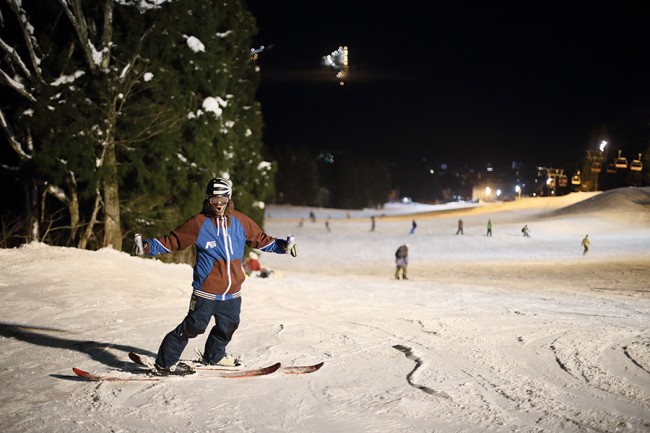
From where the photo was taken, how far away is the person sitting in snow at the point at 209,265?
464 centimetres

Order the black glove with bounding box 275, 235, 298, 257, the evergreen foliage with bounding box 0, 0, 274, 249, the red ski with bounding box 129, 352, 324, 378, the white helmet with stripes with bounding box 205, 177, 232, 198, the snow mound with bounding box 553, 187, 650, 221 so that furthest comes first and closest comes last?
→ the snow mound with bounding box 553, 187, 650, 221 → the evergreen foliage with bounding box 0, 0, 274, 249 → the black glove with bounding box 275, 235, 298, 257 → the red ski with bounding box 129, 352, 324, 378 → the white helmet with stripes with bounding box 205, 177, 232, 198

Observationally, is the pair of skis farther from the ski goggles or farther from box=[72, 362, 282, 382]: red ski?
the ski goggles

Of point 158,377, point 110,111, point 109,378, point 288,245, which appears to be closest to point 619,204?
point 110,111

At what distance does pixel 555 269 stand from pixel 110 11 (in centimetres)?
2036

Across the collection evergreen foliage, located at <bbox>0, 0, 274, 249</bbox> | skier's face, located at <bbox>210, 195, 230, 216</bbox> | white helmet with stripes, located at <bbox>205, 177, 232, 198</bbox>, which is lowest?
skier's face, located at <bbox>210, 195, 230, 216</bbox>

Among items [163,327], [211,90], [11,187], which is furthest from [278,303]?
[211,90]

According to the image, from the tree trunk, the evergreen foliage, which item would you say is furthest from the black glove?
the tree trunk

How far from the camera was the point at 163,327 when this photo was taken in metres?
6.96

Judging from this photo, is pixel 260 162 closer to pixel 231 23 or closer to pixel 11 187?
pixel 231 23

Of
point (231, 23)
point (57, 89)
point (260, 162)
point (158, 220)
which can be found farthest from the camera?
point (260, 162)

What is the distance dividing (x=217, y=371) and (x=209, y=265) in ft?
3.26

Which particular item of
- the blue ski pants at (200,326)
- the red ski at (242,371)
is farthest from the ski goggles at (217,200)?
the red ski at (242,371)

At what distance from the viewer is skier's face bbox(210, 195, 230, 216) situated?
469 cm

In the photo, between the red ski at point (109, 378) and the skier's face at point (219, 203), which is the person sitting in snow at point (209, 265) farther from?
the red ski at point (109, 378)
